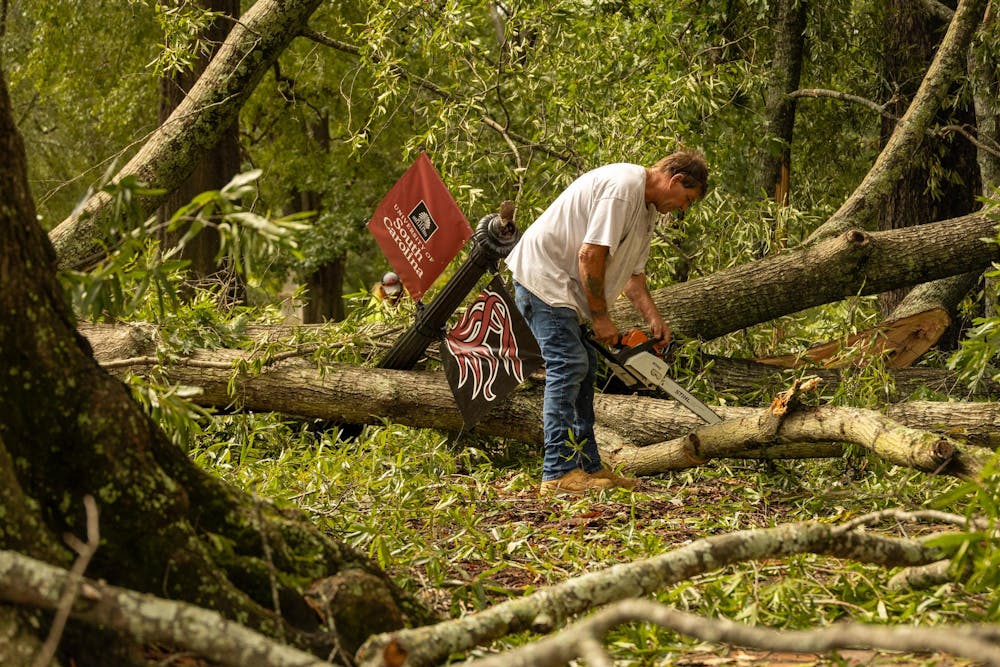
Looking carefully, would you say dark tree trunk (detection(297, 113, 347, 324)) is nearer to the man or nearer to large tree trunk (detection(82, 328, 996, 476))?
large tree trunk (detection(82, 328, 996, 476))

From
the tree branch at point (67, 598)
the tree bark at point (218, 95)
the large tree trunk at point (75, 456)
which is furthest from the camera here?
the tree bark at point (218, 95)

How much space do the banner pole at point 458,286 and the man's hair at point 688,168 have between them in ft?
3.62

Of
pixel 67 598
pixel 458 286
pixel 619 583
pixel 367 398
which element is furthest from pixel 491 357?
pixel 67 598

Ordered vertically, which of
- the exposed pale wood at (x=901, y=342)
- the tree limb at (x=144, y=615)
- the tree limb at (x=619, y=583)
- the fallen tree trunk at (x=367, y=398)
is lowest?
the fallen tree trunk at (x=367, y=398)

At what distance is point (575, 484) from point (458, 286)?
1568 mm

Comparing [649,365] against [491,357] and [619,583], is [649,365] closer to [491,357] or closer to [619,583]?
[491,357]

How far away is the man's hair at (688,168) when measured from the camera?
17.0 feet

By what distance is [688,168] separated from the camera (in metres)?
5.18

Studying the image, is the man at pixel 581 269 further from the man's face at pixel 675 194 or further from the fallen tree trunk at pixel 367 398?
the fallen tree trunk at pixel 367 398

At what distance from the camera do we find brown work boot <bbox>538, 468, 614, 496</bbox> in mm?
5180

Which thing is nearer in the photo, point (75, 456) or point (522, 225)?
point (75, 456)

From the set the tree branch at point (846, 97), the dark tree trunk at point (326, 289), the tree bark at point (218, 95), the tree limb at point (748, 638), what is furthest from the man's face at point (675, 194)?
the dark tree trunk at point (326, 289)

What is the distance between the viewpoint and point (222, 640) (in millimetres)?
2002

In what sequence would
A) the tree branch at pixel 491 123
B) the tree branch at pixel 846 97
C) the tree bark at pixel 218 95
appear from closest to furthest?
the tree bark at pixel 218 95 → the tree branch at pixel 491 123 → the tree branch at pixel 846 97
